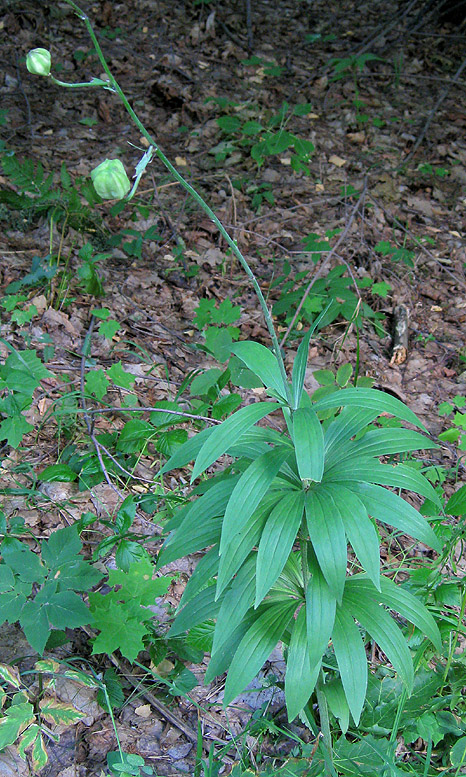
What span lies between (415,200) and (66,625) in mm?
4108

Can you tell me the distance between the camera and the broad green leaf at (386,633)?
4.54 feet

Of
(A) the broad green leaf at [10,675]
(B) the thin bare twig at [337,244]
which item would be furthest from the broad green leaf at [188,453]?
(B) the thin bare twig at [337,244]

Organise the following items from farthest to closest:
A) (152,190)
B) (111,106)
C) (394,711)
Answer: (111,106), (152,190), (394,711)

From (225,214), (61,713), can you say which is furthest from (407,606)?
(225,214)

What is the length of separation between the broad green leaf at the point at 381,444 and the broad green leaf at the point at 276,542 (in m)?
0.22

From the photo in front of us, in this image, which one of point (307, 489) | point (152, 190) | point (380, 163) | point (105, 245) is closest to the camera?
point (307, 489)

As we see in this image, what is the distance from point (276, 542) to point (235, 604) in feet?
0.72

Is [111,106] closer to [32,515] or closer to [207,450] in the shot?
[32,515]

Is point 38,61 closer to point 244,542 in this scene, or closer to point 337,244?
point 244,542

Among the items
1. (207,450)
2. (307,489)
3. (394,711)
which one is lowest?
(394,711)

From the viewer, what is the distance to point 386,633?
1387 millimetres

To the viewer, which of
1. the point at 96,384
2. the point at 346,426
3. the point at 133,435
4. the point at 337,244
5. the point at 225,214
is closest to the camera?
the point at 346,426

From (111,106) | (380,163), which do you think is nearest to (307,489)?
(380,163)

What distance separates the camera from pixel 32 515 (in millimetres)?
2207
